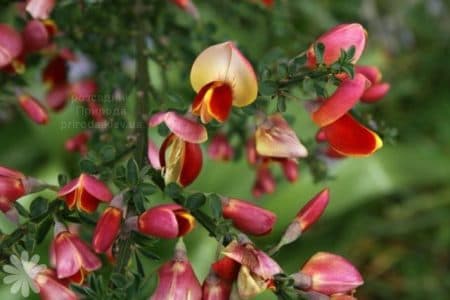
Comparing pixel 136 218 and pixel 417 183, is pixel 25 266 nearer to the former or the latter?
pixel 136 218

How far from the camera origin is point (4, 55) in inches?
26.9

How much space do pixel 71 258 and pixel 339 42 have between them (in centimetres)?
24

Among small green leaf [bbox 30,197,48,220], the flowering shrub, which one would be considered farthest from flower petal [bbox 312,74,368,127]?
small green leaf [bbox 30,197,48,220]

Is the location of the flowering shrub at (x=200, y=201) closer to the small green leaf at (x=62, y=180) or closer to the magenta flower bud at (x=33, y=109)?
the small green leaf at (x=62, y=180)

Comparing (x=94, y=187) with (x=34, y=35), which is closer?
(x=94, y=187)

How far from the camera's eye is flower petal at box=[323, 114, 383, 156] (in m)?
0.56

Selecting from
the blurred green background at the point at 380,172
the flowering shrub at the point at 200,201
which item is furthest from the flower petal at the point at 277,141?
the blurred green background at the point at 380,172

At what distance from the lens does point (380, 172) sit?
157 centimetres

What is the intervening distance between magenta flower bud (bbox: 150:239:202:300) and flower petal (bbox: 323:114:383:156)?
14 cm

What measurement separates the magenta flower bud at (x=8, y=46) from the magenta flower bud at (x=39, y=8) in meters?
0.03

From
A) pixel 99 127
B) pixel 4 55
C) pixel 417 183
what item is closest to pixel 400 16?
pixel 417 183

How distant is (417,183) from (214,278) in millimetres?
1269

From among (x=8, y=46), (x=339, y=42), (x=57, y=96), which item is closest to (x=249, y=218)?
(x=339, y=42)

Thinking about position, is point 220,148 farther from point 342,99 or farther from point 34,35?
point 342,99
